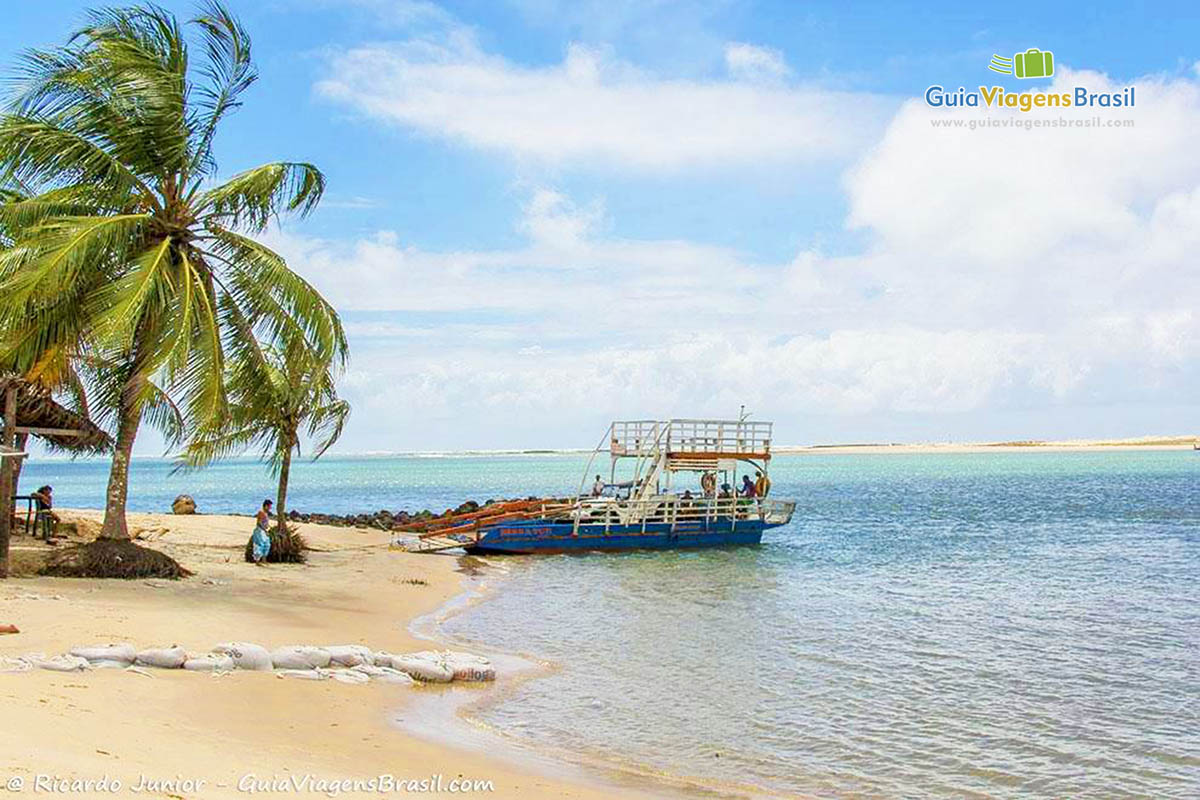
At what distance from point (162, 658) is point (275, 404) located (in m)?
9.78

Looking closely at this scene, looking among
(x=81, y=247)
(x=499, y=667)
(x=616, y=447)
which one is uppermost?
(x=81, y=247)

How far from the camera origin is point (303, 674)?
11.5 m

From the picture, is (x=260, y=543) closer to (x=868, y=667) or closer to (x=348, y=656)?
(x=348, y=656)

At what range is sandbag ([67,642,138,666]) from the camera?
1051 centimetres

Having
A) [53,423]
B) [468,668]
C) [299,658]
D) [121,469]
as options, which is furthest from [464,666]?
[53,423]

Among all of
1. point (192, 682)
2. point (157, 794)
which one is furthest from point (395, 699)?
point (157, 794)

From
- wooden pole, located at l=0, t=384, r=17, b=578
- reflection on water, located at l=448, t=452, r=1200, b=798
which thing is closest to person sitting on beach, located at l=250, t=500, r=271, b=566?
reflection on water, located at l=448, t=452, r=1200, b=798

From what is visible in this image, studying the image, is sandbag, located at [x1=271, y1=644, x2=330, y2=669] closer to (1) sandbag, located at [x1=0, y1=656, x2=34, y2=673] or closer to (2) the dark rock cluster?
(1) sandbag, located at [x1=0, y1=656, x2=34, y2=673]

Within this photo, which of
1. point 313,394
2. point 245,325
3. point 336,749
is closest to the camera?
point 336,749

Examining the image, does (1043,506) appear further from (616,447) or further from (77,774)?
(77,774)

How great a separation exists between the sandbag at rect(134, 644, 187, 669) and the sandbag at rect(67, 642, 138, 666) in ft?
0.31

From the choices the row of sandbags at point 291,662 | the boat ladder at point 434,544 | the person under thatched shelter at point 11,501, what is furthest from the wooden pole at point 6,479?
the boat ladder at point 434,544

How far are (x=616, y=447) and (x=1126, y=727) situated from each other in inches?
932

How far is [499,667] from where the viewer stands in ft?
45.6
